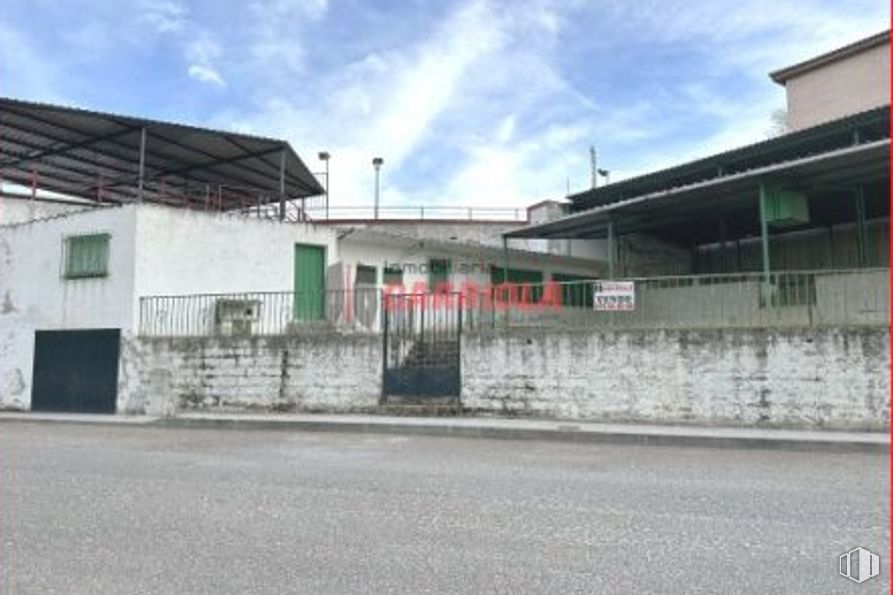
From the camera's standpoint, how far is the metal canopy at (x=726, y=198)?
57.0 ft

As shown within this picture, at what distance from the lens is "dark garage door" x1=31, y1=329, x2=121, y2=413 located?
19.4 metres

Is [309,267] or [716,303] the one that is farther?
[309,267]

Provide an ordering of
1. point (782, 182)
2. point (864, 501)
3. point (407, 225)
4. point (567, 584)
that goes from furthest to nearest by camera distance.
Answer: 1. point (407, 225)
2. point (782, 182)
3. point (864, 501)
4. point (567, 584)

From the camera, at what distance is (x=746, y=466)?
10.5m

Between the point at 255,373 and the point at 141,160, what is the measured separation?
610 centimetres

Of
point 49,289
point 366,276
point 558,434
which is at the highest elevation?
point 366,276

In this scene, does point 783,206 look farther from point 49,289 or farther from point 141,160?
point 49,289

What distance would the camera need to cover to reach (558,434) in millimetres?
A: 13820

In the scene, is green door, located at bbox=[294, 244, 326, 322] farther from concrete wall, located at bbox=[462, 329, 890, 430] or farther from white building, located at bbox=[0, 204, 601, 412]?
concrete wall, located at bbox=[462, 329, 890, 430]

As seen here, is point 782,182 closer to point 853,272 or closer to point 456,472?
point 853,272

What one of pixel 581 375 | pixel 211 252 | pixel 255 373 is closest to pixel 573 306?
pixel 581 375

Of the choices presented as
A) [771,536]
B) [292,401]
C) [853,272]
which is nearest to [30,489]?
[771,536]

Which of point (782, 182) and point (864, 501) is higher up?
point (782, 182)

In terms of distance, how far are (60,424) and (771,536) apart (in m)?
15.4
